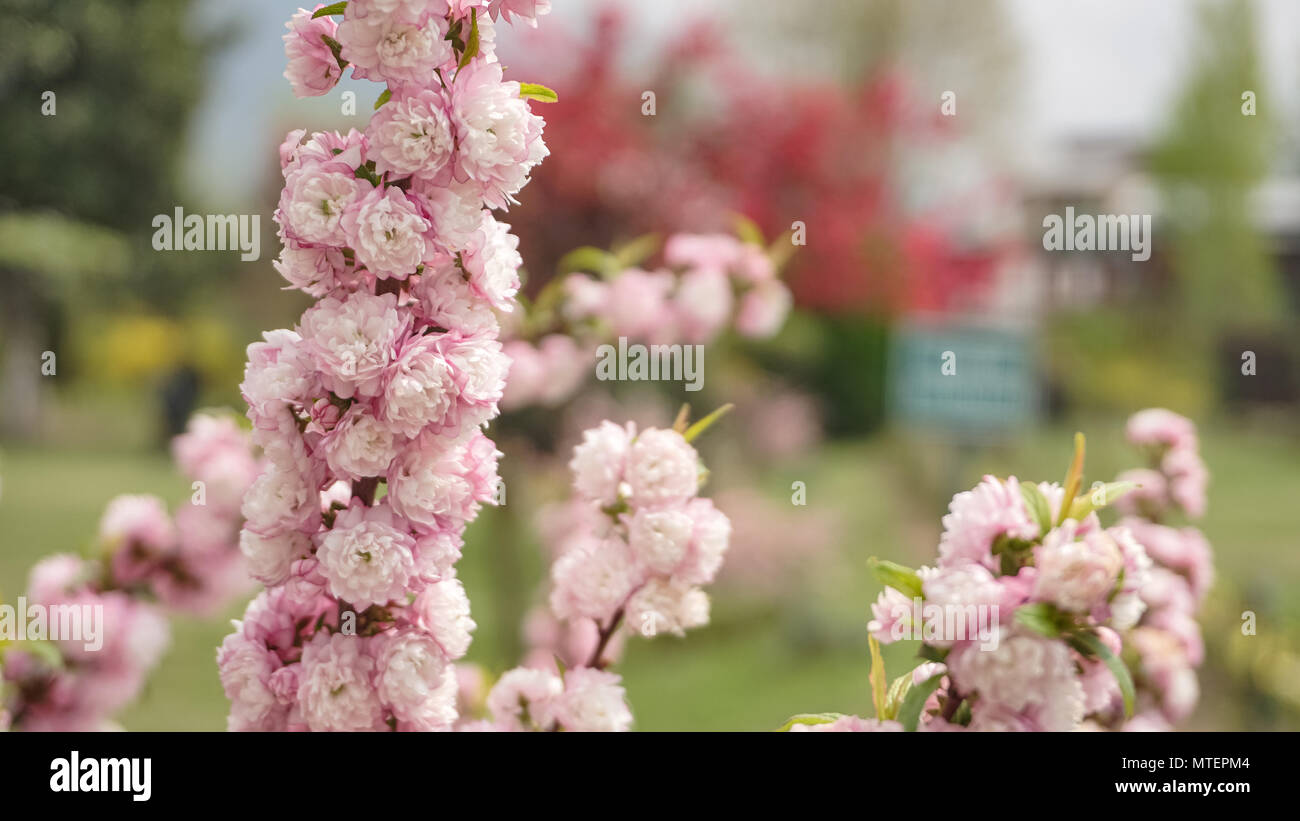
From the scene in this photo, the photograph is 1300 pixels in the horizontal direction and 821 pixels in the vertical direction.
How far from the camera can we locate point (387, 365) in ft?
1.73

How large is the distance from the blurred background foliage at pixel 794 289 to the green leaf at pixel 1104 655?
230 cm

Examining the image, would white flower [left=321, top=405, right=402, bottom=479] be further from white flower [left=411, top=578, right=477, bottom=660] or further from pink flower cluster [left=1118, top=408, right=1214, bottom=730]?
pink flower cluster [left=1118, top=408, right=1214, bottom=730]

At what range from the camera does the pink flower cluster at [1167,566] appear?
81 cm

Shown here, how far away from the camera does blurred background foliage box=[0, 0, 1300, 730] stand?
346 cm

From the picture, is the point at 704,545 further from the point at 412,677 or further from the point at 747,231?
the point at 747,231

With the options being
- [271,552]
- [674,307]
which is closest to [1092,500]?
[271,552]

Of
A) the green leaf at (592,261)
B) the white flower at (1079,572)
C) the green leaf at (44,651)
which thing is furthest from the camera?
the green leaf at (592,261)

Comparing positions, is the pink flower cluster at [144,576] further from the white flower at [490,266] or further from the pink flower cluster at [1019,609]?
the pink flower cluster at [1019,609]

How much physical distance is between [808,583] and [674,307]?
293cm

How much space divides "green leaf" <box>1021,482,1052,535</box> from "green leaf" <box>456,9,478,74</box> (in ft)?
1.25

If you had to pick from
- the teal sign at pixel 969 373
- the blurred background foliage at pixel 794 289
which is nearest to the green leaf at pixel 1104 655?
the blurred background foliage at pixel 794 289
